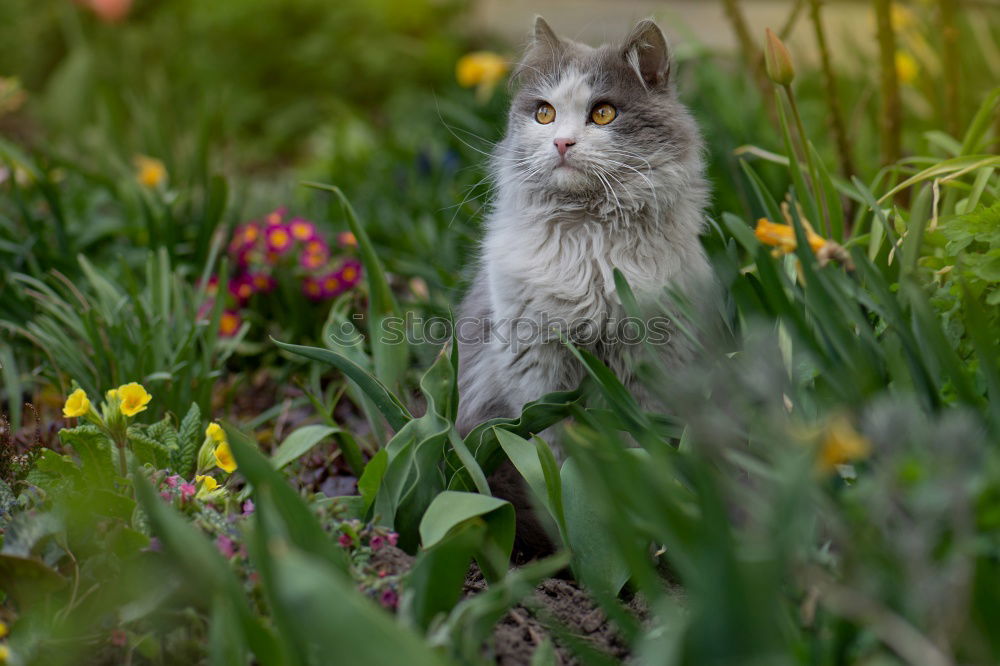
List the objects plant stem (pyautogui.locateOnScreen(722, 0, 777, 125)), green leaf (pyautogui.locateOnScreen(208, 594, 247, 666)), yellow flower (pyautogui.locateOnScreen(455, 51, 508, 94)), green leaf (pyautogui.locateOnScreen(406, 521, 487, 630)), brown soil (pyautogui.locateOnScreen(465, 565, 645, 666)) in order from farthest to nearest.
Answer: yellow flower (pyautogui.locateOnScreen(455, 51, 508, 94)) → plant stem (pyautogui.locateOnScreen(722, 0, 777, 125)) → brown soil (pyautogui.locateOnScreen(465, 565, 645, 666)) → green leaf (pyautogui.locateOnScreen(406, 521, 487, 630)) → green leaf (pyautogui.locateOnScreen(208, 594, 247, 666))

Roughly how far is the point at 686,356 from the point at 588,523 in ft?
1.75

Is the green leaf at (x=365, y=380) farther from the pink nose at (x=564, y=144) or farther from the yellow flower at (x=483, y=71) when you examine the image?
the yellow flower at (x=483, y=71)

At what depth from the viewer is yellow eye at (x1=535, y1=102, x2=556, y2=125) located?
2.25 meters

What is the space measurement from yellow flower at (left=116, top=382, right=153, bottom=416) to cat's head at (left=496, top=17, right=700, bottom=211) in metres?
1.05

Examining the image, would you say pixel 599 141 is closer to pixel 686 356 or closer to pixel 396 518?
pixel 686 356

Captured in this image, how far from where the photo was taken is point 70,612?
1.53 metres

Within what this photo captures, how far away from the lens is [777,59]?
2.03 metres

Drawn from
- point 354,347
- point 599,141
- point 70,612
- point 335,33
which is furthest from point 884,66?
point 335,33

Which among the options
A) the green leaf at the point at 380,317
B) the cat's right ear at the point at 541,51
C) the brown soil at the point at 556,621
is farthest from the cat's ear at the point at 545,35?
the brown soil at the point at 556,621

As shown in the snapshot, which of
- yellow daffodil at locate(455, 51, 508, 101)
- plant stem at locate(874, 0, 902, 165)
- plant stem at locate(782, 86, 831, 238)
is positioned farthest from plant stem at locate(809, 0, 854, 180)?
yellow daffodil at locate(455, 51, 508, 101)

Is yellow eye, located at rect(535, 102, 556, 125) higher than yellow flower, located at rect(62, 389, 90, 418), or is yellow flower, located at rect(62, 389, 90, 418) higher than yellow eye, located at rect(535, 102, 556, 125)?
yellow eye, located at rect(535, 102, 556, 125)

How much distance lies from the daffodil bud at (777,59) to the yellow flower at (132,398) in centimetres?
159

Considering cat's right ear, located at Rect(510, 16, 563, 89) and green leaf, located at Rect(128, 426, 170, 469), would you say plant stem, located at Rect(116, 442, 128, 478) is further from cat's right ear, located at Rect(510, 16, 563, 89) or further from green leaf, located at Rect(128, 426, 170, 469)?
cat's right ear, located at Rect(510, 16, 563, 89)

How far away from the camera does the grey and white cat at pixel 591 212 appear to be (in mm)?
2143
